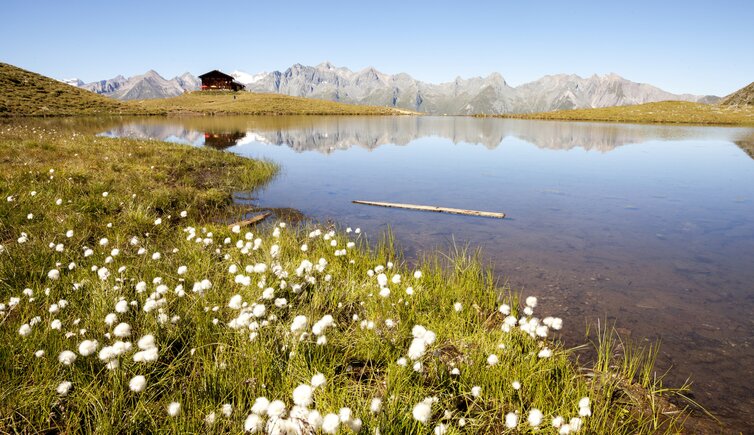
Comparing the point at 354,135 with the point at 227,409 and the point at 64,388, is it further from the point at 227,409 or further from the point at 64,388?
the point at 227,409

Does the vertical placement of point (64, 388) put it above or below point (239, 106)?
below

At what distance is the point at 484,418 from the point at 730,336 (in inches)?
218

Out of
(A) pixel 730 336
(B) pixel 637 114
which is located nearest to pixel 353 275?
(A) pixel 730 336

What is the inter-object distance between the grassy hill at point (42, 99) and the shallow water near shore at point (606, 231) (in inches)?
2346

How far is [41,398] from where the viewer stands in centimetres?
334

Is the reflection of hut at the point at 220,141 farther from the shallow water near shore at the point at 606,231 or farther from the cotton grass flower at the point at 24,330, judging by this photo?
the cotton grass flower at the point at 24,330

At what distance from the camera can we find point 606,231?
39.9 feet

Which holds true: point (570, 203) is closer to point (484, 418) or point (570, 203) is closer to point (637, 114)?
point (484, 418)

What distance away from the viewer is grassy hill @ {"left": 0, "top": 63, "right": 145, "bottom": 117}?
60.0 metres

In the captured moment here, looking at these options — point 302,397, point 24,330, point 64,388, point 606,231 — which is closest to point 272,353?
point 302,397

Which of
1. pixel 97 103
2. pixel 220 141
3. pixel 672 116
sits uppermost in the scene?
pixel 672 116

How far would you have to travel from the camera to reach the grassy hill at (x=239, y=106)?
97.9 meters

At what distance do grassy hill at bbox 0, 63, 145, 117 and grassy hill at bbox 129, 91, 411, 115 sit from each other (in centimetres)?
1393

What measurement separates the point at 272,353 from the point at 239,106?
374 ft
